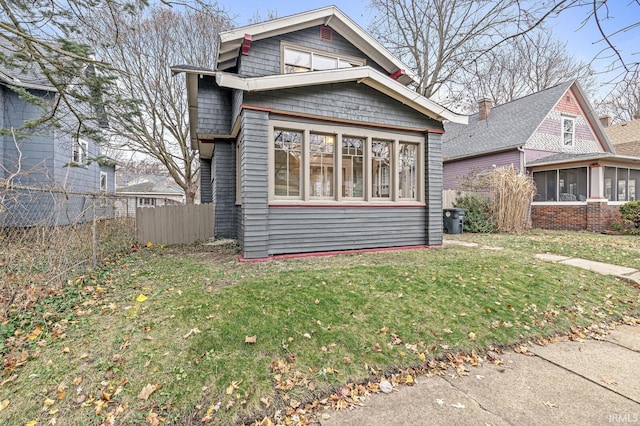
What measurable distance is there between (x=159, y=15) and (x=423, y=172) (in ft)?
48.6

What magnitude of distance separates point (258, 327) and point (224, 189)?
6446 millimetres

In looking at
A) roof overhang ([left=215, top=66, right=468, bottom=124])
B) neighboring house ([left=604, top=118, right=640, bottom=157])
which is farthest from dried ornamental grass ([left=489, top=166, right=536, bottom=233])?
neighboring house ([left=604, top=118, right=640, bottom=157])

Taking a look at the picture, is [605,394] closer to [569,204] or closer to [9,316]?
[9,316]

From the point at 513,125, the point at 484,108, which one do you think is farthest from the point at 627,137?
the point at 513,125

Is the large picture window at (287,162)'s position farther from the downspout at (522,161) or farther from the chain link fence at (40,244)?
the downspout at (522,161)

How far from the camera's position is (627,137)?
1909 centimetres

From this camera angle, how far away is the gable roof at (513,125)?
48.7 feet

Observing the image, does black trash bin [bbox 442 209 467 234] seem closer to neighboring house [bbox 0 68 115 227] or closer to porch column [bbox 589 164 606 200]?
porch column [bbox 589 164 606 200]

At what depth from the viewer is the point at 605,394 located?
2.66m

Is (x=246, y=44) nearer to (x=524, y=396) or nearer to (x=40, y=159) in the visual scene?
(x=524, y=396)

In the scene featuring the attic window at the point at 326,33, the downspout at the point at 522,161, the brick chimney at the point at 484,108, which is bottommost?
the downspout at the point at 522,161

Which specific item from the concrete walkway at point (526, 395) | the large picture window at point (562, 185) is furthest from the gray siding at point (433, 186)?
the large picture window at point (562, 185)

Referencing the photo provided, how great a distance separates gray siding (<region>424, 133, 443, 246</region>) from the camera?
7930mm

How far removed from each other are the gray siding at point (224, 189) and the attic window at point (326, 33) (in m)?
3.97
